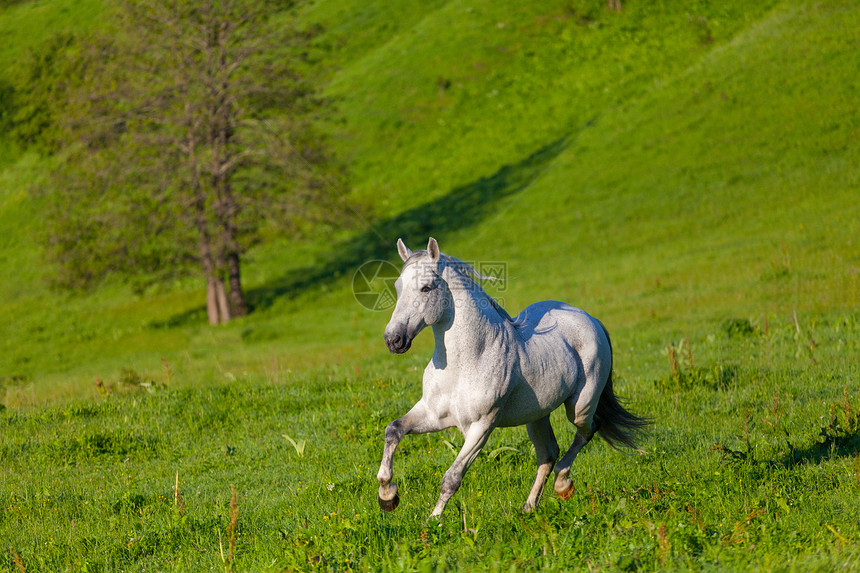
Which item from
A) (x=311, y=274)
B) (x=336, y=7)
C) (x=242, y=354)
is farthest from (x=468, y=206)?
(x=336, y=7)

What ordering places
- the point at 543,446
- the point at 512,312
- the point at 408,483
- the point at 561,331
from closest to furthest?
the point at 561,331
the point at 543,446
the point at 408,483
the point at 512,312

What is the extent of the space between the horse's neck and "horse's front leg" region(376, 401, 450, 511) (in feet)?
1.45

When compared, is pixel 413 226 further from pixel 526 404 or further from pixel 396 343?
pixel 396 343

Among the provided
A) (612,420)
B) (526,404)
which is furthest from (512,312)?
(526,404)

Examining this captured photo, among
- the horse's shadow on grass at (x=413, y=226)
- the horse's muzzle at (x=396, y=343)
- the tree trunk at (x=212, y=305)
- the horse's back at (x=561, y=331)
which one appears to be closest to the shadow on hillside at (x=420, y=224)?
the horse's shadow on grass at (x=413, y=226)

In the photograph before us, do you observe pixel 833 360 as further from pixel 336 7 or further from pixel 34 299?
pixel 336 7

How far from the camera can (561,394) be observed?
6629 millimetres

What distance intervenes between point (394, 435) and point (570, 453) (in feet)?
6.42

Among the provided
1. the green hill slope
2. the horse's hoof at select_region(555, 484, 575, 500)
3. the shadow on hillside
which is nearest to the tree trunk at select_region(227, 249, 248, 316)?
the green hill slope

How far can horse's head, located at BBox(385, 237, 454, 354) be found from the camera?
5.53 m

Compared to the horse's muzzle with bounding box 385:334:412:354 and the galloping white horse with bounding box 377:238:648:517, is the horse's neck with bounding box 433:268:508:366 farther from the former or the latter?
A: the horse's muzzle with bounding box 385:334:412:354

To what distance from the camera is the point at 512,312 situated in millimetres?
20812

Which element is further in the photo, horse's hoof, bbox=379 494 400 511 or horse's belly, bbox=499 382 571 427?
horse's belly, bbox=499 382 571 427

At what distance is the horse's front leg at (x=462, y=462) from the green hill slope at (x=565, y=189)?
31.0ft
